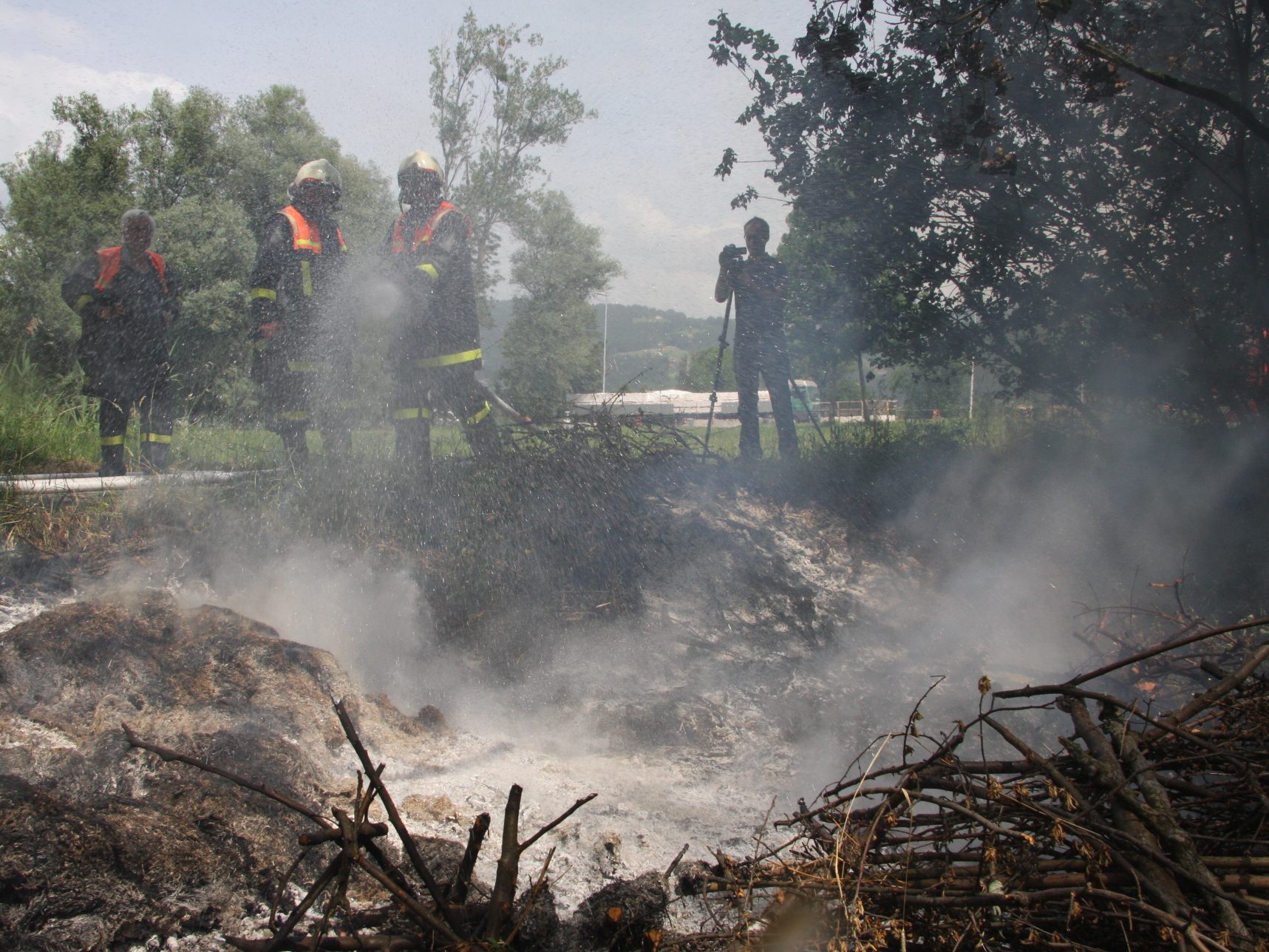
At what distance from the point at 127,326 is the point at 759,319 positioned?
16.1 ft

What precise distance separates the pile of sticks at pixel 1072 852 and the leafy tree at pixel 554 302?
35.8 ft

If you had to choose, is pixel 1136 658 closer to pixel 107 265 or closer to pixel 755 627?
pixel 755 627

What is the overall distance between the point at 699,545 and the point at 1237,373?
4118 millimetres

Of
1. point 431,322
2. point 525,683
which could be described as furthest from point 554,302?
point 525,683

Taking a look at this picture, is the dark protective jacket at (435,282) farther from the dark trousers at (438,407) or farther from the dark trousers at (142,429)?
the dark trousers at (142,429)

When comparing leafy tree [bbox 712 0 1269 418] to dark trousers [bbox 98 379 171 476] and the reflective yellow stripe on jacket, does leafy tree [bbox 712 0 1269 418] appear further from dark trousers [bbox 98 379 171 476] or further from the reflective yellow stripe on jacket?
dark trousers [bbox 98 379 171 476]

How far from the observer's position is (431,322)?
5484 millimetres

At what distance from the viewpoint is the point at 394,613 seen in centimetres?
441

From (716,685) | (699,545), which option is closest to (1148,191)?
(699,545)

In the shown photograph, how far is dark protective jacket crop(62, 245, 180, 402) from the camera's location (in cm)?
557

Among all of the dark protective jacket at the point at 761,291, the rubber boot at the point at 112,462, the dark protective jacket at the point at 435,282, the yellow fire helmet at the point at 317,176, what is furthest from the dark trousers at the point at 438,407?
the dark protective jacket at the point at 761,291

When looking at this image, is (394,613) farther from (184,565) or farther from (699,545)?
(699,545)

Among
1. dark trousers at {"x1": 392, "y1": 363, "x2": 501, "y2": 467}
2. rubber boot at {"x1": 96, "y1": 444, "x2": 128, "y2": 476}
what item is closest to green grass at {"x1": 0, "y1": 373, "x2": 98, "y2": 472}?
rubber boot at {"x1": 96, "y1": 444, "x2": 128, "y2": 476}

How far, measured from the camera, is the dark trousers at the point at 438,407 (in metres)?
5.22
